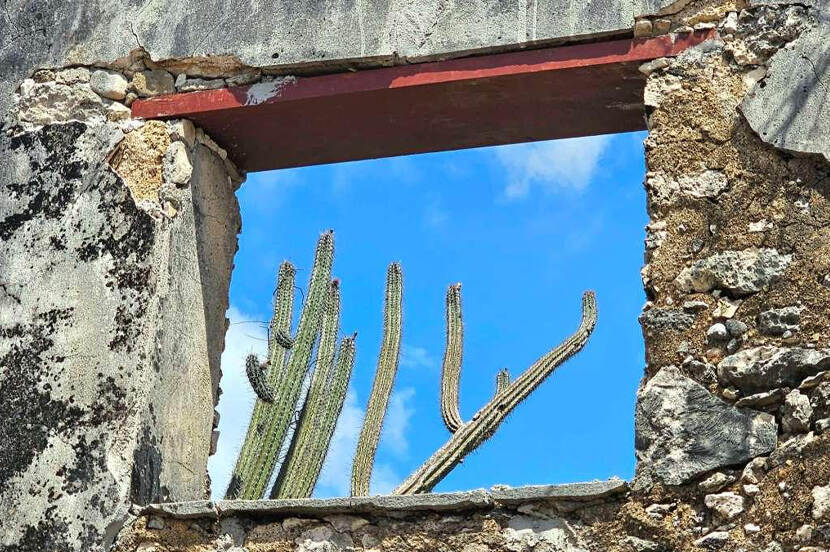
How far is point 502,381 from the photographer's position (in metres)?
7.61

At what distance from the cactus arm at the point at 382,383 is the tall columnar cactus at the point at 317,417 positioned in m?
0.36

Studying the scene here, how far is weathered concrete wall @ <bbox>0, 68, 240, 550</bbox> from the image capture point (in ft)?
14.3

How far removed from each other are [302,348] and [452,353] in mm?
1358

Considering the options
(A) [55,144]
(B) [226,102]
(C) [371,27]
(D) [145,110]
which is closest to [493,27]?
(C) [371,27]

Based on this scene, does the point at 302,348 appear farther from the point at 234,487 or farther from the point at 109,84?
the point at 109,84

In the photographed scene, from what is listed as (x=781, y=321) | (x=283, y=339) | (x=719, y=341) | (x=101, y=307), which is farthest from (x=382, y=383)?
(x=781, y=321)

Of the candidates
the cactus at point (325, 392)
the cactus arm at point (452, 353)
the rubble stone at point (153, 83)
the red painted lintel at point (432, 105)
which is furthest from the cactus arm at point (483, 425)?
the rubble stone at point (153, 83)

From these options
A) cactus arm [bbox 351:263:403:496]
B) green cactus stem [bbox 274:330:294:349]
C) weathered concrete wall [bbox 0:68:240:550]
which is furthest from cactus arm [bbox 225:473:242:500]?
weathered concrete wall [bbox 0:68:240:550]

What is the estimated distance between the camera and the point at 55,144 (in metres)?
4.92

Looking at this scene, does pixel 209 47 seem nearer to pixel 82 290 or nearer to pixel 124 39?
pixel 124 39

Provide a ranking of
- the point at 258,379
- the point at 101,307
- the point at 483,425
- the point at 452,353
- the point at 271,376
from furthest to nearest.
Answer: the point at 452,353 < the point at 483,425 < the point at 271,376 < the point at 258,379 < the point at 101,307

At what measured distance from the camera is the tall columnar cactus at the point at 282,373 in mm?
6324

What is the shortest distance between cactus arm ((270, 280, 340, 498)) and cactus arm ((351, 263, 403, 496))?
1.17 ft

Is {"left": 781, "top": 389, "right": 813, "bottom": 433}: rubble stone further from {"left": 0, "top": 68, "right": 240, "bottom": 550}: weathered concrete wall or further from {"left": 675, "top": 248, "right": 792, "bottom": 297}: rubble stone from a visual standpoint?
{"left": 0, "top": 68, "right": 240, "bottom": 550}: weathered concrete wall
